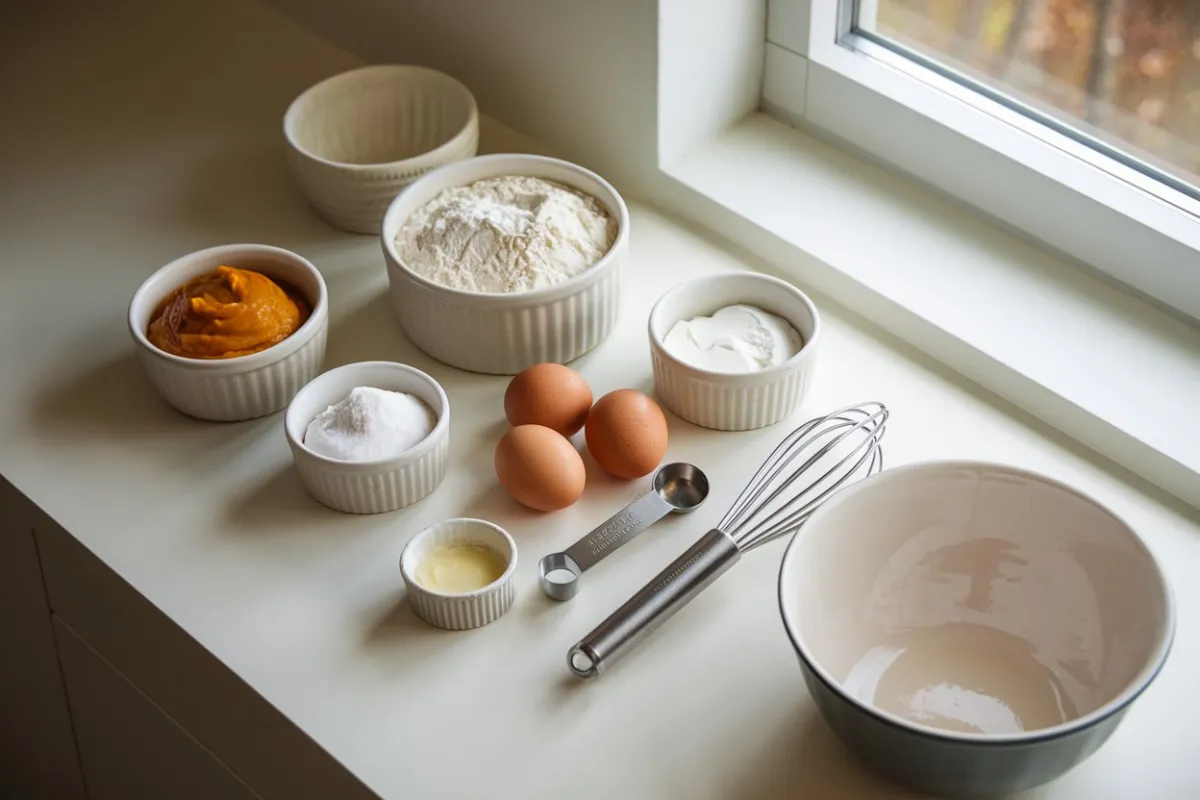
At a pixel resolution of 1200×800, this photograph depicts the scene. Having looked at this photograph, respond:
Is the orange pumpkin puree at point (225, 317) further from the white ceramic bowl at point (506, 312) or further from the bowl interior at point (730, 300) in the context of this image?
the bowl interior at point (730, 300)

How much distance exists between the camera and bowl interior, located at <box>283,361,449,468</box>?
0.94m

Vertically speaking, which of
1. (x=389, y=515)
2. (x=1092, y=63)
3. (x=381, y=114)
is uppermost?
(x=1092, y=63)

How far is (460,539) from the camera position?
0.89 m

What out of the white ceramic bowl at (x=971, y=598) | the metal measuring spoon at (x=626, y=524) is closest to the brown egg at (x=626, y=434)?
the metal measuring spoon at (x=626, y=524)

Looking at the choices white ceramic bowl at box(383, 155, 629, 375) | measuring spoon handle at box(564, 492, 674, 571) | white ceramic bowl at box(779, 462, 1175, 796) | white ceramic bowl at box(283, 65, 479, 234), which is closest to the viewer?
white ceramic bowl at box(779, 462, 1175, 796)

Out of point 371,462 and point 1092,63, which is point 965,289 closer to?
point 1092,63

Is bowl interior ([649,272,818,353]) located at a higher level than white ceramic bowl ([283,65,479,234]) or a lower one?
lower

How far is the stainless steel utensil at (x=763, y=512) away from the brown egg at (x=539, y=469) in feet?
0.30

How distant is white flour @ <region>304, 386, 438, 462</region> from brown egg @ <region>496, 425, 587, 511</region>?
0.06 meters

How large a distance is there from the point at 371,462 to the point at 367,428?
0.10 ft

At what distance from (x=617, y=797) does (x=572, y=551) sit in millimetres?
173

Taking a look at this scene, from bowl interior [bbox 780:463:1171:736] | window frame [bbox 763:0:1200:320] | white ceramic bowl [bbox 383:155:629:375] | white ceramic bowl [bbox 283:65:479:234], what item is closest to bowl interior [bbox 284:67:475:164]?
white ceramic bowl [bbox 283:65:479:234]

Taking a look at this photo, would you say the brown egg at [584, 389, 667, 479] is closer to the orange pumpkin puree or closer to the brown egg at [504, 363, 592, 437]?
the brown egg at [504, 363, 592, 437]

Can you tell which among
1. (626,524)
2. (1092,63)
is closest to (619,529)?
(626,524)
